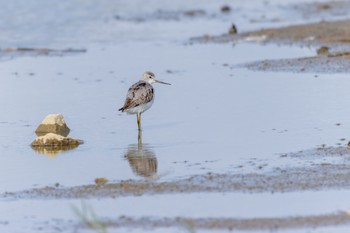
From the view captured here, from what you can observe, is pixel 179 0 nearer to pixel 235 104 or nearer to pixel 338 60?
pixel 338 60

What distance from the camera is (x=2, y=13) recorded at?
24875 millimetres

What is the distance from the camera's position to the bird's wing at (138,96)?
13.7m

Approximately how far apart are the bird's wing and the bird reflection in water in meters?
1.12

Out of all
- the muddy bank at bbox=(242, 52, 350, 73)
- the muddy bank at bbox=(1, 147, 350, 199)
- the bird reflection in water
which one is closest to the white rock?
the bird reflection in water

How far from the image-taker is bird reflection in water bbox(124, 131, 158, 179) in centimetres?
1093

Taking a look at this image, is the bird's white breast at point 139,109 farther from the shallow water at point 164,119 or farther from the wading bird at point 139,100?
the shallow water at point 164,119

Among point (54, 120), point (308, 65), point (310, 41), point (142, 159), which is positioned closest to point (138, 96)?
point (54, 120)

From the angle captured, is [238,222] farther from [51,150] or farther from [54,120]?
[54,120]

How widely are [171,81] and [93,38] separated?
18.9 ft

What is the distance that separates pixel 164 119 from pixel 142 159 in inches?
92.8

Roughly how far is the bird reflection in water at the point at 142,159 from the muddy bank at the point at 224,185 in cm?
50

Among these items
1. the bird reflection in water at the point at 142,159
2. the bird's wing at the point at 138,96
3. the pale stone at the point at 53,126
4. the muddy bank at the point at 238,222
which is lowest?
the muddy bank at the point at 238,222

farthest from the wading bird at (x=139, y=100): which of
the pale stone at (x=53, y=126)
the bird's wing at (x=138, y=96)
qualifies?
the pale stone at (x=53, y=126)

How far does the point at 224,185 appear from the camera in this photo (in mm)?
10141
